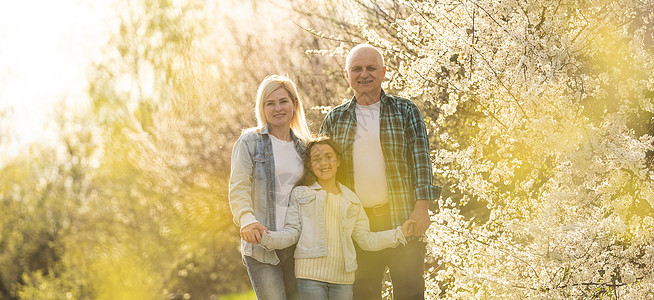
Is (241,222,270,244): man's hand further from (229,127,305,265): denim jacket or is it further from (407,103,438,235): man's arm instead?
(407,103,438,235): man's arm

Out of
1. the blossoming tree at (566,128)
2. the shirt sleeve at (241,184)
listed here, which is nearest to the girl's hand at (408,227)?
the shirt sleeve at (241,184)

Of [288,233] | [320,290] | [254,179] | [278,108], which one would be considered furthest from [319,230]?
[278,108]

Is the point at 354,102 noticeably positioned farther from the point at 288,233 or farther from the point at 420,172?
the point at 288,233

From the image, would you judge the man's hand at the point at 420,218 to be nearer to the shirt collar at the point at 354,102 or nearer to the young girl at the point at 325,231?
the young girl at the point at 325,231

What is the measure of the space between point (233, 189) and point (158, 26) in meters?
12.5

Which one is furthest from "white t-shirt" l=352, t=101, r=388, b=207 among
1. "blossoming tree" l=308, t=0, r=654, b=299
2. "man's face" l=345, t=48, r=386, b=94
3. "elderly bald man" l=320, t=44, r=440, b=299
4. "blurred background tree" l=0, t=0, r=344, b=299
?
"blurred background tree" l=0, t=0, r=344, b=299

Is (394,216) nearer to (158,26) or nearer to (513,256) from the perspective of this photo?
(513,256)

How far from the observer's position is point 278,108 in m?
3.25

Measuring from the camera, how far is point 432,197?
334 cm

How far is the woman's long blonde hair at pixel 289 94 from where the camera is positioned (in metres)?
3.26

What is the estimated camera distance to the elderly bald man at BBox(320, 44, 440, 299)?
3373 mm

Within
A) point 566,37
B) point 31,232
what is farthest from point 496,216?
point 31,232

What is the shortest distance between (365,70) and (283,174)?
2.33ft

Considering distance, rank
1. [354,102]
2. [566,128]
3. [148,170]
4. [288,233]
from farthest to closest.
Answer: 1. [148,170]
2. [566,128]
3. [354,102]
4. [288,233]
